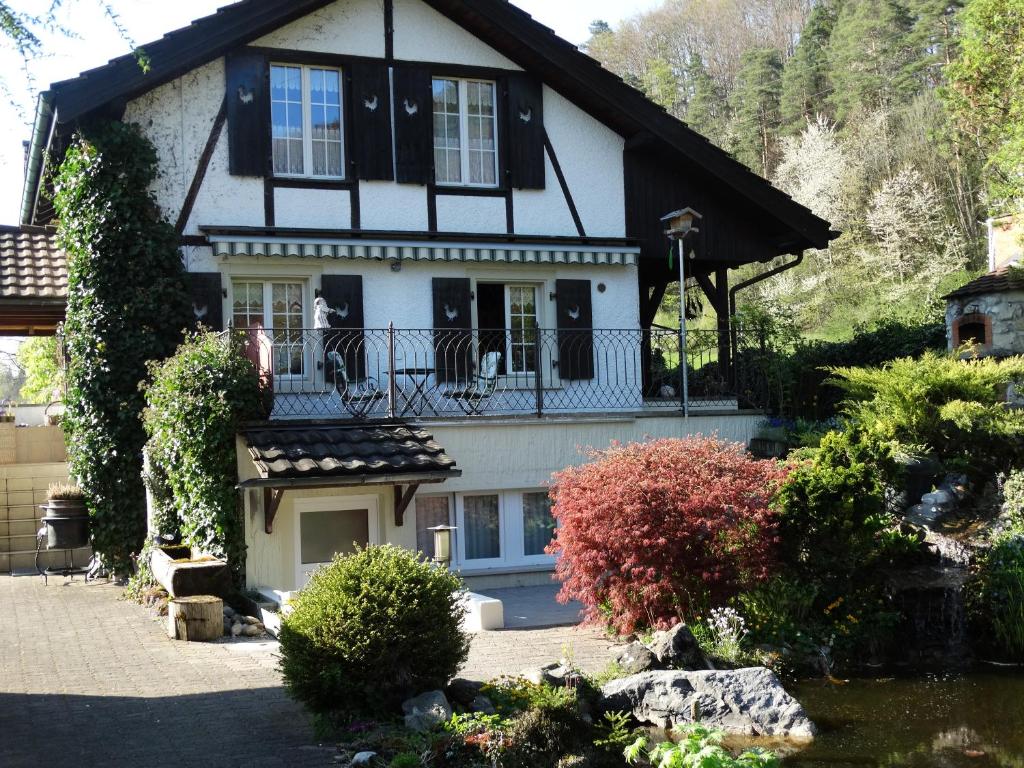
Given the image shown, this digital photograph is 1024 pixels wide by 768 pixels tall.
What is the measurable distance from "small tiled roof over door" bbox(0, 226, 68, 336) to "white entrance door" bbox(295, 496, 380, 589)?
17.1 feet

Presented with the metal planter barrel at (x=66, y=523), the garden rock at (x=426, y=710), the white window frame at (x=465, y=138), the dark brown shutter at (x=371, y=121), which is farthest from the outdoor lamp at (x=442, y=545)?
the white window frame at (x=465, y=138)

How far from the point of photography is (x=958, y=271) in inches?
1307

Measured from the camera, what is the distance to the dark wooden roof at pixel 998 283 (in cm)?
1755

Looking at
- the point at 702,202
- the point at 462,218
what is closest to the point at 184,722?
the point at 462,218

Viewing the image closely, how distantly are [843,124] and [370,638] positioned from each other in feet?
126

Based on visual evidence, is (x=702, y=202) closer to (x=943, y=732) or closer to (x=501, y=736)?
(x=943, y=732)

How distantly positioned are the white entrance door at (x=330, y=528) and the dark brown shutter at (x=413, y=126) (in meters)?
5.41

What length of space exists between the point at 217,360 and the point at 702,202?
8.82 meters

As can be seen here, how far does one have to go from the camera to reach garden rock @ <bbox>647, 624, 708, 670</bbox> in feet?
30.5

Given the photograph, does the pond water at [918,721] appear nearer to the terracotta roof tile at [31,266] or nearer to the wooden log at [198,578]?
the wooden log at [198,578]

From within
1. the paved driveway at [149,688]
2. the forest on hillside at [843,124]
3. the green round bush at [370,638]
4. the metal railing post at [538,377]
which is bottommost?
the paved driveway at [149,688]

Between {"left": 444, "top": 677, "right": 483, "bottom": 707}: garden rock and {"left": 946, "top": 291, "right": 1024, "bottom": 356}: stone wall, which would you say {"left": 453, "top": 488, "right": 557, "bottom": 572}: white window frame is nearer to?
{"left": 444, "top": 677, "right": 483, "bottom": 707}: garden rock

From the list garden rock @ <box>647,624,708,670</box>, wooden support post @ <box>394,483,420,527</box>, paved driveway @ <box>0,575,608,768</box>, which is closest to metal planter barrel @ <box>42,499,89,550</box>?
paved driveway @ <box>0,575,608,768</box>

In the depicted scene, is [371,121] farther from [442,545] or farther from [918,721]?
[918,721]
